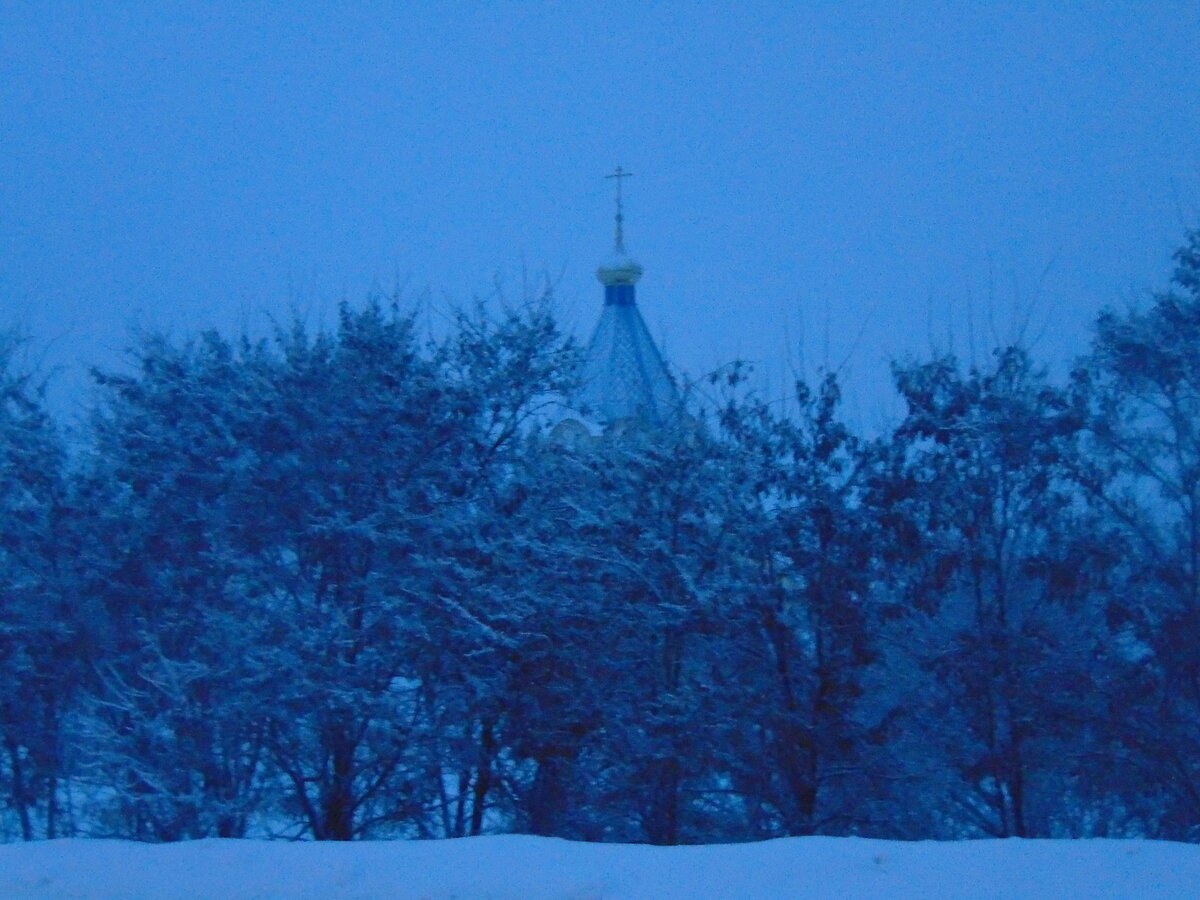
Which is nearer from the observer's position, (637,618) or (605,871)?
(605,871)

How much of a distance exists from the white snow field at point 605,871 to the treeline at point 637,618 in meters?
2.14

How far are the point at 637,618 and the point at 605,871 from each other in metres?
3.36

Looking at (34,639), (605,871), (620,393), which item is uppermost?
(620,393)

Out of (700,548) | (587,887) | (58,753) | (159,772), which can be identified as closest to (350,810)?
(159,772)

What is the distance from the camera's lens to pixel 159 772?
357 inches

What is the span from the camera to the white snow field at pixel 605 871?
6.16 m

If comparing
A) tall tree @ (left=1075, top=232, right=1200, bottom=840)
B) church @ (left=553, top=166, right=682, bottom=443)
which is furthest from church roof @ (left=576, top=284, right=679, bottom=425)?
tall tree @ (left=1075, top=232, right=1200, bottom=840)

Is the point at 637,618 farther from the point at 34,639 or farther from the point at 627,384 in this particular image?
the point at 34,639

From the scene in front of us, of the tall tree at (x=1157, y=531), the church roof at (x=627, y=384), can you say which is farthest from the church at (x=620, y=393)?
the tall tree at (x=1157, y=531)

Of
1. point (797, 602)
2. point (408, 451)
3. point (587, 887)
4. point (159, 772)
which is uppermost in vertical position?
point (408, 451)

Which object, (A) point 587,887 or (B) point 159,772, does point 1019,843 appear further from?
(B) point 159,772

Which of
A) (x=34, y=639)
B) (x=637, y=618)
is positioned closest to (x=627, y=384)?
(x=637, y=618)

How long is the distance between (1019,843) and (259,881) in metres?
3.92

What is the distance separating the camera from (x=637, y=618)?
381 inches
